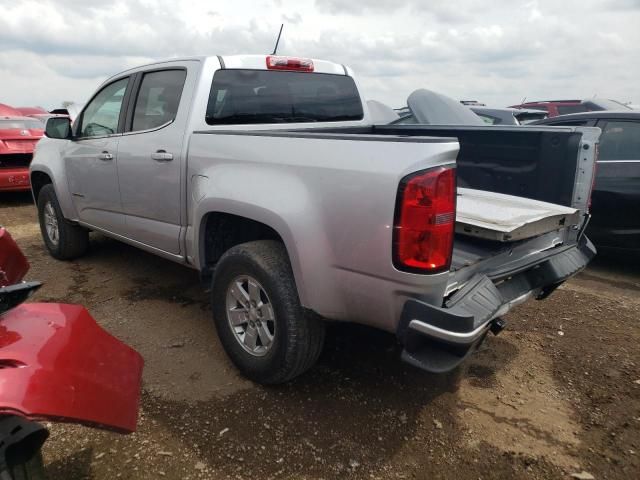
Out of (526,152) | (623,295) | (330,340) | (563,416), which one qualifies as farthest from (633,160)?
(330,340)

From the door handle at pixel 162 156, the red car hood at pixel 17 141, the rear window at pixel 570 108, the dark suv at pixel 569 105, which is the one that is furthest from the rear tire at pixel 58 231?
the rear window at pixel 570 108

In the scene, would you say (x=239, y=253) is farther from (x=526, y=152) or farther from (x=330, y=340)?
(x=526, y=152)

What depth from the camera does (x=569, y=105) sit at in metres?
10.2

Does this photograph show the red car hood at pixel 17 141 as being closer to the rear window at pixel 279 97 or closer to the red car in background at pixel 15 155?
the red car in background at pixel 15 155

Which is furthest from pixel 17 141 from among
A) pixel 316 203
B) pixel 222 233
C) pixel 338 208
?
pixel 338 208

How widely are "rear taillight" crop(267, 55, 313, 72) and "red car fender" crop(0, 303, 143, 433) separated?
2.20 m

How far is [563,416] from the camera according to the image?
8.50 ft

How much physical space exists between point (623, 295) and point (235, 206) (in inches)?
143

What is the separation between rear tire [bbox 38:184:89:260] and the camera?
481 centimetres

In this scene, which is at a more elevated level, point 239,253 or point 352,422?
point 239,253

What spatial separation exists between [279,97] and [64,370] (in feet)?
7.84

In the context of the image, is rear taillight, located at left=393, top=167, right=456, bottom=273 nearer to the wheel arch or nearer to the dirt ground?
the wheel arch

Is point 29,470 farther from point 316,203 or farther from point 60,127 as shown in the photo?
point 60,127

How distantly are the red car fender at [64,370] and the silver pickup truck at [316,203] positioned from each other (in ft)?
2.80
